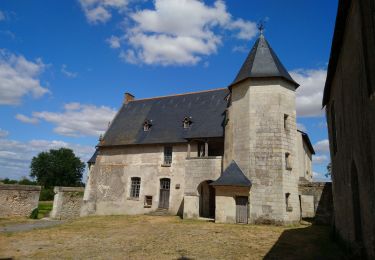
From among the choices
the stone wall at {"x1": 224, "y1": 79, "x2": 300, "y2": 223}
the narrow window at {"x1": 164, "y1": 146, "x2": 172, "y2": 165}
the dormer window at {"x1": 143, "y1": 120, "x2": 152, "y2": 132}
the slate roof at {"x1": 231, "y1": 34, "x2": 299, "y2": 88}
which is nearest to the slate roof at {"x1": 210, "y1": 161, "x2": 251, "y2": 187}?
the stone wall at {"x1": 224, "y1": 79, "x2": 300, "y2": 223}

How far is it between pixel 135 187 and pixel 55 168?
46.0 m

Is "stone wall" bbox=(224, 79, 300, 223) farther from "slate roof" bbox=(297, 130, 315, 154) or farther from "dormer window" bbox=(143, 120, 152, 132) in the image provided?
"dormer window" bbox=(143, 120, 152, 132)

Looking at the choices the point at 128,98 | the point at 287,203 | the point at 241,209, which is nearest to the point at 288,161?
the point at 287,203

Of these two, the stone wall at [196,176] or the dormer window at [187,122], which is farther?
the dormer window at [187,122]

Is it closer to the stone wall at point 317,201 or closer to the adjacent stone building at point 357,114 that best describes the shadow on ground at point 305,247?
the adjacent stone building at point 357,114

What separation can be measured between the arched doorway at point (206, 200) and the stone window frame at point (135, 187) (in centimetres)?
526

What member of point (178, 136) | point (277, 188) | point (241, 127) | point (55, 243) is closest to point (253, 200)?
point (277, 188)

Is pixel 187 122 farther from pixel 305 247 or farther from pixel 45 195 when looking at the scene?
pixel 45 195

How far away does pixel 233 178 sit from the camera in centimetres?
1658

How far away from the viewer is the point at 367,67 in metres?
5.43

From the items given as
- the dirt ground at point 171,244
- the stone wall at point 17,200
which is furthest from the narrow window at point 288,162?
the stone wall at point 17,200

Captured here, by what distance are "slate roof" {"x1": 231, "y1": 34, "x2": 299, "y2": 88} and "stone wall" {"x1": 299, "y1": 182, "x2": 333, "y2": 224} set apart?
623cm

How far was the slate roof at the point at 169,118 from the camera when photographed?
71.5ft

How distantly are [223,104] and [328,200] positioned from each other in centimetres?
988
